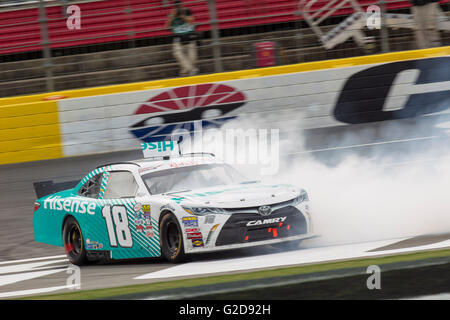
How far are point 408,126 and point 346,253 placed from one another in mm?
8413

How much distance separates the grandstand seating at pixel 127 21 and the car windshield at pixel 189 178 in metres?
7.02

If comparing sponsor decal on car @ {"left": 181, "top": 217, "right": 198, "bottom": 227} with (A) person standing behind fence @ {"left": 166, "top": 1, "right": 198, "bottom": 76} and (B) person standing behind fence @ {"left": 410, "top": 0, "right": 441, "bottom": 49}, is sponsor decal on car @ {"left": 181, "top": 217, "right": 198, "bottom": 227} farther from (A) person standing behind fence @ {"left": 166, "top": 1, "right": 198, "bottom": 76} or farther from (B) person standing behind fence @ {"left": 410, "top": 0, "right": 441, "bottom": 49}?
(B) person standing behind fence @ {"left": 410, "top": 0, "right": 441, "bottom": 49}

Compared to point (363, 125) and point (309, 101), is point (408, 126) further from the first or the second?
point (309, 101)

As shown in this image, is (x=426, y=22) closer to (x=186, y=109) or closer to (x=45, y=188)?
(x=186, y=109)

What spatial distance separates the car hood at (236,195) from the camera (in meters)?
7.74

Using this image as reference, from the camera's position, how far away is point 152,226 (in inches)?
318

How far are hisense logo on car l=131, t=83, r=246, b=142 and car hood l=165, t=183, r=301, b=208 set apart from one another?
6460 millimetres

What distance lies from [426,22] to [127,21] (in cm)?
554

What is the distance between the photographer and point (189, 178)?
28.4ft

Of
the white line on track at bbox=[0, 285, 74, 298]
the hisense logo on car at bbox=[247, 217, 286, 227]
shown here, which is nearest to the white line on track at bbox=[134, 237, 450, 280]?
the hisense logo on car at bbox=[247, 217, 286, 227]

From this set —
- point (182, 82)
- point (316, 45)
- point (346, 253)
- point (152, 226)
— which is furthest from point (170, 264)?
point (316, 45)

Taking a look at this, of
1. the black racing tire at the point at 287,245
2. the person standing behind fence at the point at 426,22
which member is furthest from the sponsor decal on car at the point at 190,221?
the person standing behind fence at the point at 426,22
